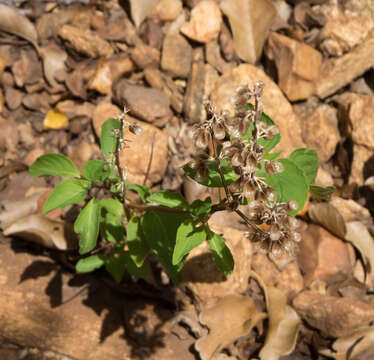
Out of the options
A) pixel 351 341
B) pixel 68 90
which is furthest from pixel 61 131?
pixel 351 341

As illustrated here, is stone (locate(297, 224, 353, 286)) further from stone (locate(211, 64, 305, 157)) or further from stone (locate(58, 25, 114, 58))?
stone (locate(58, 25, 114, 58))

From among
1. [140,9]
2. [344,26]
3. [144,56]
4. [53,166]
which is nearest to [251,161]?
[53,166]

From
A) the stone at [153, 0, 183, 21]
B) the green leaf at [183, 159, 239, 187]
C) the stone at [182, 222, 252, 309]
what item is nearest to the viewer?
the green leaf at [183, 159, 239, 187]

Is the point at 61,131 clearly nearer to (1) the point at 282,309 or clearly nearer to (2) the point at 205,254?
(2) the point at 205,254

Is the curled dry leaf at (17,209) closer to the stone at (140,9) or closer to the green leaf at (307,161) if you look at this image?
the stone at (140,9)

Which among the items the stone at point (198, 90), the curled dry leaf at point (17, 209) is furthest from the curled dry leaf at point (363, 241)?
the curled dry leaf at point (17, 209)

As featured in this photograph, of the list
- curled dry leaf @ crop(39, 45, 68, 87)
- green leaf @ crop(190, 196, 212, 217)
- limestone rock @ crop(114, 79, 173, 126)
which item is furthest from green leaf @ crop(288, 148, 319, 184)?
curled dry leaf @ crop(39, 45, 68, 87)
